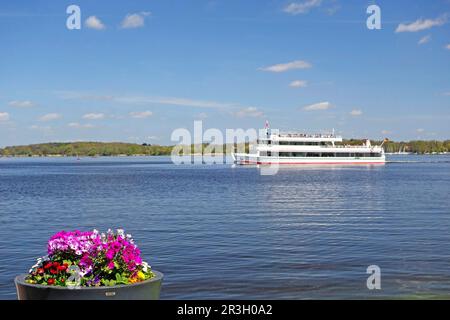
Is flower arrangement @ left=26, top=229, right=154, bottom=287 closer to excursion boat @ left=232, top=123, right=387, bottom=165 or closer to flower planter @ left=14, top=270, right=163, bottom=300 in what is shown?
flower planter @ left=14, top=270, right=163, bottom=300

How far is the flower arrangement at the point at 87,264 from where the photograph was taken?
348 inches

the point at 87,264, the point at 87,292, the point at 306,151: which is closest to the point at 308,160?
the point at 306,151

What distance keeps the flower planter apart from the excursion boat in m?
131

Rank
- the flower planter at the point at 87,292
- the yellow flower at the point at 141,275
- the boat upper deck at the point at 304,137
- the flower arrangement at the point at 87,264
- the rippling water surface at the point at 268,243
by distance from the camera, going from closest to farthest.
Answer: the flower planter at the point at 87,292 → the flower arrangement at the point at 87,264 → the yellow flower at the point at 141,275 → the rippling water surface at the point at 268,243 → the boat upper deck at the point at 304,137

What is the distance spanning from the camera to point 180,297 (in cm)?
1434

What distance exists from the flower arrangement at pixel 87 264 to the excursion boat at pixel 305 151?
13102 centimetres

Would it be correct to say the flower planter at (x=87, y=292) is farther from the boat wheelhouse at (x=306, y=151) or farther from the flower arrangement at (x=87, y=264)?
the boat wheelhouse at (x=306, y=151)

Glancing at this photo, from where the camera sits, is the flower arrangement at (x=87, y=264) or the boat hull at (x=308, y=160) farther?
the boat hull at (x=308, y=160)

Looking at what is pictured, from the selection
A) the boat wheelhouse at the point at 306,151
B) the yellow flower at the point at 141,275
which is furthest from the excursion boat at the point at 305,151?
the yellow flower at the point at 141,275

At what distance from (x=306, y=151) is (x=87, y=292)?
13663 centimetres

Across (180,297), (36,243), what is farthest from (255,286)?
(36,243)
